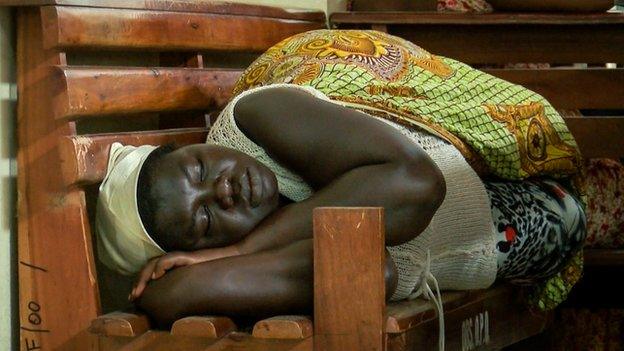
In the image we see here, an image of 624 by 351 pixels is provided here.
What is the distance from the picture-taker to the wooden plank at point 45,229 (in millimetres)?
3020

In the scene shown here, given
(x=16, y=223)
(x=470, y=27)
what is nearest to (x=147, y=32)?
(x=16, y=223)

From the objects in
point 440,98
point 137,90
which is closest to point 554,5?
point 440,98

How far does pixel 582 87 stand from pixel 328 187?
1734 millimetres

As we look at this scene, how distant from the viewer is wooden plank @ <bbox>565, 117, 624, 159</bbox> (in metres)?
4.37

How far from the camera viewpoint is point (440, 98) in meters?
3.48

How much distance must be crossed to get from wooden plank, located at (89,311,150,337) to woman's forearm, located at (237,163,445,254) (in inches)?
11.1

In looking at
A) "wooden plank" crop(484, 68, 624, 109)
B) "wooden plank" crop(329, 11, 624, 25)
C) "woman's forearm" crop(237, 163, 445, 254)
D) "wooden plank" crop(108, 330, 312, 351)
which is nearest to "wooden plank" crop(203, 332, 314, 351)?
"wooden plank" crop(108, 330, 312, 351)

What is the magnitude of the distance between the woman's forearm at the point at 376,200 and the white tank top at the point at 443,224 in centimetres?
17

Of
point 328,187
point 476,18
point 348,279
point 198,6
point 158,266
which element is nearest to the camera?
point 348,279

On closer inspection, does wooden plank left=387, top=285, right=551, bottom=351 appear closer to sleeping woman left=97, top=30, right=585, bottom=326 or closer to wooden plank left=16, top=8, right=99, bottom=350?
sleeping woman left=97, top=30, right=585, bottom=326

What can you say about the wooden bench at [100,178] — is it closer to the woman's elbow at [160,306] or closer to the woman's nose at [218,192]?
the woman's elbow at [160,306]

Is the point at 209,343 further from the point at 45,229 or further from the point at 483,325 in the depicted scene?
the point at 483,325

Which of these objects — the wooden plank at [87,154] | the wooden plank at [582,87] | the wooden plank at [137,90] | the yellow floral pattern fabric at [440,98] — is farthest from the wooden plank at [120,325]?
the wooden plank at [582,87]

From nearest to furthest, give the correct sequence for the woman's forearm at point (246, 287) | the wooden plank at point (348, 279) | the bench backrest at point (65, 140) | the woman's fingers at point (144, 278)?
the wooden plank at point (348, 279) → the woman's forearm at point (246, 287) → the woman's fingers at point (144, 278) → the bench backrest at point (65, 140)
